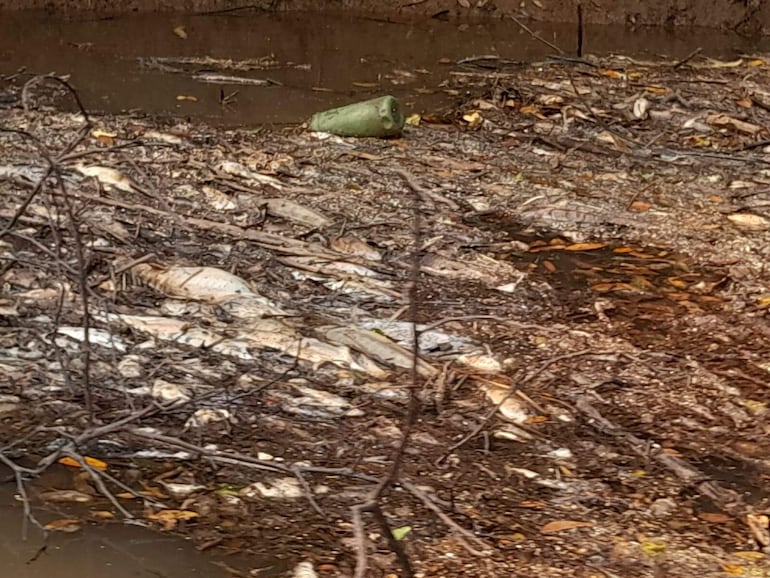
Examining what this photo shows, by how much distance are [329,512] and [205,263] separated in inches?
65.4

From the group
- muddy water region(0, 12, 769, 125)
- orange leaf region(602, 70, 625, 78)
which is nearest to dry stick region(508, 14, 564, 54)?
muddy water region(0, 12, 769, 125)

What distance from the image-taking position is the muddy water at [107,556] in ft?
7.61

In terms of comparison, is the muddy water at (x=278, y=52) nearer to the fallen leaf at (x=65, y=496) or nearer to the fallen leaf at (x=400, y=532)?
the fallen leaf at (x=65, y=496)

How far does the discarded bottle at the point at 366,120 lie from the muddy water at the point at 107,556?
12.1 feet

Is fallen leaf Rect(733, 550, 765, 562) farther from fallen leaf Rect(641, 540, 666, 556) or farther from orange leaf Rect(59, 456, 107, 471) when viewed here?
orange leaf Rect(59, 456, 107, 471)

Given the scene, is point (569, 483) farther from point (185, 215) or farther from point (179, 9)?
point (179, 9)

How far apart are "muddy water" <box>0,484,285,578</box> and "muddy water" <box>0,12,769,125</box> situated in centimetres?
409

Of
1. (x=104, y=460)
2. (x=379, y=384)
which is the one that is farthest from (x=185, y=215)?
(x=104, y=460)

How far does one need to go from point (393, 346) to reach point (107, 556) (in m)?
1.28

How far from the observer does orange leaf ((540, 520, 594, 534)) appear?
8.33ft

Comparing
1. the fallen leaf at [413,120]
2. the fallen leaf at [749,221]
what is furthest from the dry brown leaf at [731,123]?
the fallen leaf at [413,120]

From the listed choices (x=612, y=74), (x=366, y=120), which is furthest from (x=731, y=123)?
(x=366, y=120)

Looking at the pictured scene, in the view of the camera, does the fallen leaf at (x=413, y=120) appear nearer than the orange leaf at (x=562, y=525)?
No

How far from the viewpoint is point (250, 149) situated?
5.49m
